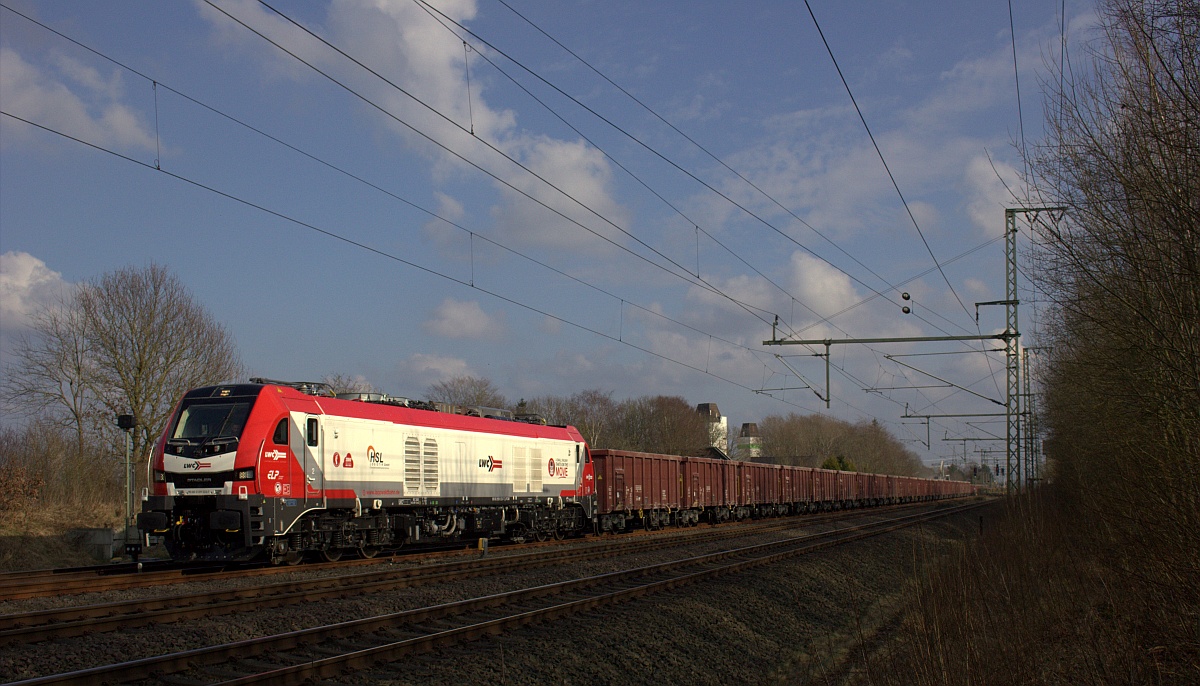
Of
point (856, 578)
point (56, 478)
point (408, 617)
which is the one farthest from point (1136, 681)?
point (56, 478)

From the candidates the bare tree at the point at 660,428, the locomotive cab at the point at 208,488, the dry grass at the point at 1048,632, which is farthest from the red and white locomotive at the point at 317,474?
the bare tree at the point at 660,428

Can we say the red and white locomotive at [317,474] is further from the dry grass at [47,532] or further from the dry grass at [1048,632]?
the dry grass at [1048,632]

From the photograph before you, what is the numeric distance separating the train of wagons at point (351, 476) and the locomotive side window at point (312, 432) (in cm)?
3

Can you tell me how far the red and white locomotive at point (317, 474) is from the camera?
50.2 ft

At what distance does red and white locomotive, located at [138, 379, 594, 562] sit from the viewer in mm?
15289

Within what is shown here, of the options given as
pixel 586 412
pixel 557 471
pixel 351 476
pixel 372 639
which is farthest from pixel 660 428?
pixel 372 639

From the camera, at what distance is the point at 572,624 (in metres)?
11.4

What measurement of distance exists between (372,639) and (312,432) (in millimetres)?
7439

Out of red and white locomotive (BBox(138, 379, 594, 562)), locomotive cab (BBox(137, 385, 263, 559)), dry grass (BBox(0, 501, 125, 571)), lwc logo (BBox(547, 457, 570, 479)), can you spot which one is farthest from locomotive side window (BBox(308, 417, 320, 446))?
lwc logo (BBox(547, 457, 570, 479))

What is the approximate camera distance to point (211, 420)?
623 inches

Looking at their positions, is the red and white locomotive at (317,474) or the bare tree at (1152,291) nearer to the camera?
the bare tree at (1152,291)

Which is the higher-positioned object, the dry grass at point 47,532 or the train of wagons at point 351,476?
the train of wagons at point 351,476

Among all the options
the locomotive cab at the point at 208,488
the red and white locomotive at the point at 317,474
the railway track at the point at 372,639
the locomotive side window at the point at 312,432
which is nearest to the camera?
the railway track at the point at 372,639

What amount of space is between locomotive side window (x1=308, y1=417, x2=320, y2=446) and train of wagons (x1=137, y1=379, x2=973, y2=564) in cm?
3
